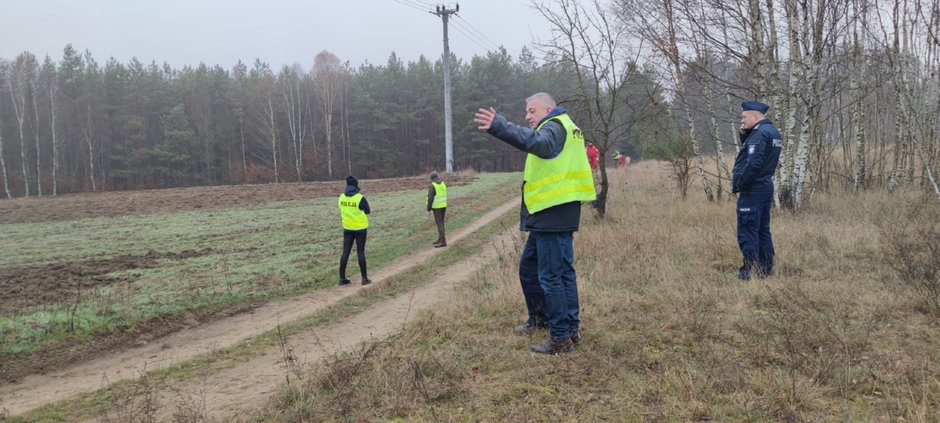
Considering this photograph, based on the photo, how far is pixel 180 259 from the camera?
13102mm

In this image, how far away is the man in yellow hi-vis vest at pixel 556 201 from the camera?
412cm

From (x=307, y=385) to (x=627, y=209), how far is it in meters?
11.4

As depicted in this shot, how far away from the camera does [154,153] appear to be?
5409 centimetres

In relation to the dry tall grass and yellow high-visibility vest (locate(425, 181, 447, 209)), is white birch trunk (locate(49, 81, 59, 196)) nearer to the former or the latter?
yellow high-visibility vest (locate(425, 181, 447, 209))

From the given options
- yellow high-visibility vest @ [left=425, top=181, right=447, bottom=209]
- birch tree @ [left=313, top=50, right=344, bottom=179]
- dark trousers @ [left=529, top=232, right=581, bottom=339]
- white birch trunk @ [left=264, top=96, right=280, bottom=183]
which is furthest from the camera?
birch tree @ [left=313, top=50, right=344, bottom=179]

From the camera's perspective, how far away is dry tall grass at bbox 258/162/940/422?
129 inches

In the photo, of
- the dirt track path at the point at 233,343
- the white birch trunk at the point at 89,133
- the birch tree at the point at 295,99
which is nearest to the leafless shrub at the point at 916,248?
the dirt track path at the point at 233,343

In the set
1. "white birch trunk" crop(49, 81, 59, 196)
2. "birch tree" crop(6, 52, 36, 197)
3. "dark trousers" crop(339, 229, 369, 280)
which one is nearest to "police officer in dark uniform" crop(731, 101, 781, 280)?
"dark trousers" crop(339, 229, 369, 280)

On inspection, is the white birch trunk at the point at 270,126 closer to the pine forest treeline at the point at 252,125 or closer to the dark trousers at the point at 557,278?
the pine forest treeline at the point at 252,125

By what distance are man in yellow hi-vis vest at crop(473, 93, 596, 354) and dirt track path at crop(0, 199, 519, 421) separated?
2.29 metres

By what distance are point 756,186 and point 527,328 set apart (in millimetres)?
3432

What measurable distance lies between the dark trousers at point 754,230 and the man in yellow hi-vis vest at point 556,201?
3.00 meters

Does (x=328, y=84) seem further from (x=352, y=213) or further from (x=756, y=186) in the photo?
(x=756, y=186)

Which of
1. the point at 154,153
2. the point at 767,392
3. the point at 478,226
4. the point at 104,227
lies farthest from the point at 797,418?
the point at 154,153
